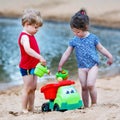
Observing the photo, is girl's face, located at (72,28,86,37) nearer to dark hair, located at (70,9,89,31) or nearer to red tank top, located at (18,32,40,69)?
dark hair, located at (70,9,89,31)

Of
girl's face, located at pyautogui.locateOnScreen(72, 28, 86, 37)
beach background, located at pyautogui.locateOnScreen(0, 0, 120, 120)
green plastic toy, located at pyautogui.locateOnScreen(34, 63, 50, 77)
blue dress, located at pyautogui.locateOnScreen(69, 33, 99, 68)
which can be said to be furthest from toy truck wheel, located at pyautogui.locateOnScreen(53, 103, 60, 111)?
→ girl's face, located at pyautogui.locateOnScreen(72, 28, 86, 37)

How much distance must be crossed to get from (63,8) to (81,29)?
20847mm

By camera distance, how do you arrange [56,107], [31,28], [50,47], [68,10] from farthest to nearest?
[68,10], [50,47], [31,28], [56,107]

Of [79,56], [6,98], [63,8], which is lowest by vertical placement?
[6,98]

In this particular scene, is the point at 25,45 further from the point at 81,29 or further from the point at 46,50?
the point at 46,50

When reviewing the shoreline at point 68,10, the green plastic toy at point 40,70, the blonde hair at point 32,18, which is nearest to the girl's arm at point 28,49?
the green plastic toy at point 40,70

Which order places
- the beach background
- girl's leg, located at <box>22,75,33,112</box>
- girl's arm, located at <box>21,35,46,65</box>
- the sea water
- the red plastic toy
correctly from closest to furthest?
1. the beach background
2. girl's arm, located at <box>21,35,46,65</box>
3. the red plastic toy
4. girl's leg, located at <box>22,75,33,112</box>
5. the sea water

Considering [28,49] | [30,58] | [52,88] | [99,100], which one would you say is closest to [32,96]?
[52,88]

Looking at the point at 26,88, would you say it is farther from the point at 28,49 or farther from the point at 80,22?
the point at 80,22

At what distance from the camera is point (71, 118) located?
16.5 feet

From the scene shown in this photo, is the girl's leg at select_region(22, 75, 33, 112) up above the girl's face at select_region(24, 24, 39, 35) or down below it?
below

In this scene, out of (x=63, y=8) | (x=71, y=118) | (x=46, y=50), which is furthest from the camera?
(x=63, y=8)

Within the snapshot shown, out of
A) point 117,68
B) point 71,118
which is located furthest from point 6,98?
point 117,68

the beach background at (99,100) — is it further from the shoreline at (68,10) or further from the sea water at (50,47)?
the sea water at (50,47)
